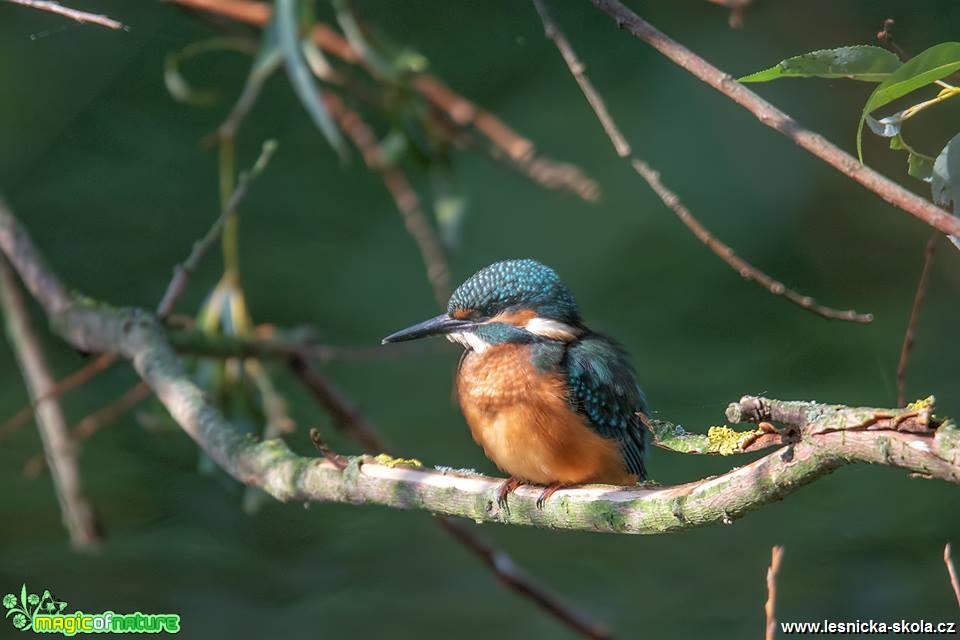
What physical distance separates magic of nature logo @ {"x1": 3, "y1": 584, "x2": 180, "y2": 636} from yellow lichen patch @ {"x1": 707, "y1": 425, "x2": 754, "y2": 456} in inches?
69.4

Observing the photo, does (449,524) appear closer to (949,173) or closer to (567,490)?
(567,490)

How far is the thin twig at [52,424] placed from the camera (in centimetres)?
231

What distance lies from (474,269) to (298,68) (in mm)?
1728

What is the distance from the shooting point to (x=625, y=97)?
354 centimetres

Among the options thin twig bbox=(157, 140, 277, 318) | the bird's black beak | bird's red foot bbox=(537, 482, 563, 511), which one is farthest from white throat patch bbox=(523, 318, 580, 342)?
thin twig bbox=(157, 140, 277, 318)

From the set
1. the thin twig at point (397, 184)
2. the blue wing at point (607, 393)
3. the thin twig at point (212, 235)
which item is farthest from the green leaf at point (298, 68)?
the blue wing at point (607, 393)

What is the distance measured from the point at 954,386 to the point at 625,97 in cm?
141

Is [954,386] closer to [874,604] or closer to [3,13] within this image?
[874,604]

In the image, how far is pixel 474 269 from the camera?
131 inches

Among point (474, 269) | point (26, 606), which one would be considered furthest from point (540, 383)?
point (26, 606)

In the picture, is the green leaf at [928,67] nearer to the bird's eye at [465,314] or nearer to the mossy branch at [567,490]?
the mossy branch at [567,490]

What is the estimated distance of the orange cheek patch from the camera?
6.57ft

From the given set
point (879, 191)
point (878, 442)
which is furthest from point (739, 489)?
point (879, 191)

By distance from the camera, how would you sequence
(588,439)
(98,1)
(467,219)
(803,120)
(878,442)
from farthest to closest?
(467,219) → (803,120) → (98,1) → (588,439) → (878,442)
